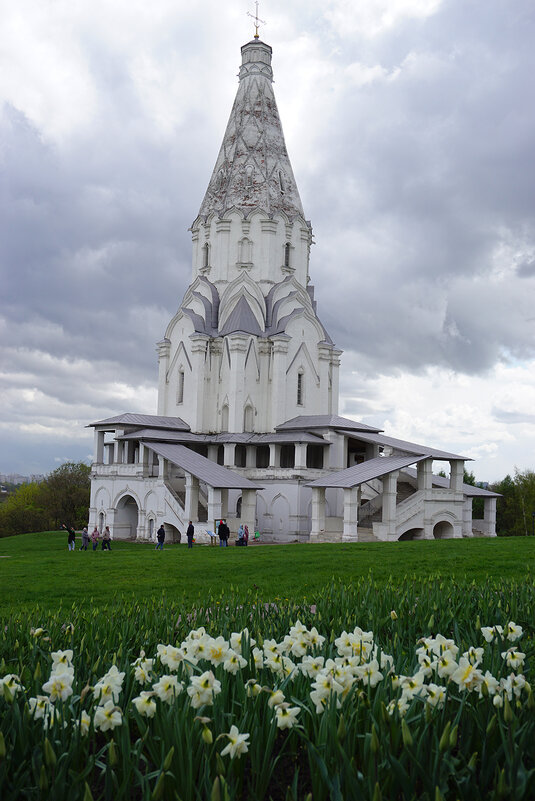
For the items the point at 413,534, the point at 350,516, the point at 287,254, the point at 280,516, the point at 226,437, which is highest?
the point at 287,254

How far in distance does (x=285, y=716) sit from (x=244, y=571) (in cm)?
1245

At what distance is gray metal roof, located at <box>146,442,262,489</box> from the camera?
28703mm

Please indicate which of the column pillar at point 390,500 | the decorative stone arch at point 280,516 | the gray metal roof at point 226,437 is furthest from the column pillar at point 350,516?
the gray metal roof at point 226,437

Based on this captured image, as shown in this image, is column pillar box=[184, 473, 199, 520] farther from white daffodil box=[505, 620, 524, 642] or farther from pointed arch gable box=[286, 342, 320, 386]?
white daffodil box=[505, 620, 524, 642]

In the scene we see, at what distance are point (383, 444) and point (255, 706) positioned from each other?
27994mm

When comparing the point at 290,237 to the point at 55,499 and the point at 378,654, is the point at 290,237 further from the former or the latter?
the point at 378,654

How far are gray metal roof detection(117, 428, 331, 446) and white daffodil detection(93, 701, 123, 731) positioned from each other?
28.7m

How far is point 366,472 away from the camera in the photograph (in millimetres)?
28656

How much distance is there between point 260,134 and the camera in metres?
39.0

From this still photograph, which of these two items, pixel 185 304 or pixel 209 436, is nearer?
pixel 209 436

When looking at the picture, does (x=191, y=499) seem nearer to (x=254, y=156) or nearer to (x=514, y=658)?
(x=254, y=156)

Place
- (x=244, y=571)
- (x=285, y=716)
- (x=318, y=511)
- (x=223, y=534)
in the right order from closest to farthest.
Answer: (x=285, y=716) < (x=244, y=571) < (x=223, y=534) < (x=318, y=511)

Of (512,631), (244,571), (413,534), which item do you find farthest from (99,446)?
(512,631)

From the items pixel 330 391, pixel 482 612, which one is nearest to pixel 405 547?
pixel 482 612
